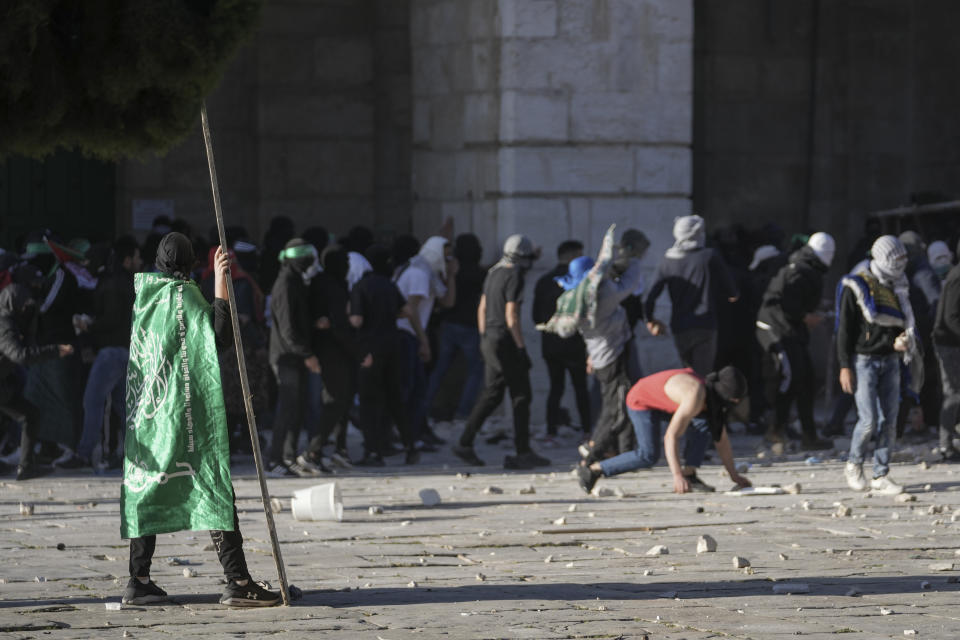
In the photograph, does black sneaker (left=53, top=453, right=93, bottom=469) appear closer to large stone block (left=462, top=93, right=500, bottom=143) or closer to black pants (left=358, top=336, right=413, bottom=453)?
black pants (left=358, top=336, right=413, bottom=453)

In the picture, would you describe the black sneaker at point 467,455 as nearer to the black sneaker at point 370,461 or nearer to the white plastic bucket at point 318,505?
the black sneaker at point 370,461

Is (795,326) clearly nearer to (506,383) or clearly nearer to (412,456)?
(506,383)

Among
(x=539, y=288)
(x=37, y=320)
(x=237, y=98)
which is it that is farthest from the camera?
(x=237, y=98)

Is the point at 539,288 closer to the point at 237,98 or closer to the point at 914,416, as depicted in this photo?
the point at 914,416

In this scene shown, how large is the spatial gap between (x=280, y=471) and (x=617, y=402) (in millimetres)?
2504

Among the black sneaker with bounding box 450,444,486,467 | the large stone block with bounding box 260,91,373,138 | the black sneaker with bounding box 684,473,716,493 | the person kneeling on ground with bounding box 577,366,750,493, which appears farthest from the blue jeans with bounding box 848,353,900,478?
the large stone block with bounding box 260,91,373,138

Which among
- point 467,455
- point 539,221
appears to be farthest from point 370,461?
point 539,221

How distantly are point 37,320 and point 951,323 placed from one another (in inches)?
265

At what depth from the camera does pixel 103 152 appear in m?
6.89

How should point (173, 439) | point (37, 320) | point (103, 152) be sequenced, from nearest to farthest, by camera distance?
point (103, 152), point (173, 439), point (37, 320)

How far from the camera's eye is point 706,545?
891 cm

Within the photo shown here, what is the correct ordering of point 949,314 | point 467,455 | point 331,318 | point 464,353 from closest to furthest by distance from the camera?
point 331,318 → point 949,314 → point 467,455 → point 464,353

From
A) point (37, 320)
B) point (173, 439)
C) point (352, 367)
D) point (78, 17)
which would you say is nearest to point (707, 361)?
point (352, 367)

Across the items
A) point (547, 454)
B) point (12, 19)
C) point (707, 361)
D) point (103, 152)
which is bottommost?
point (547, 454)
